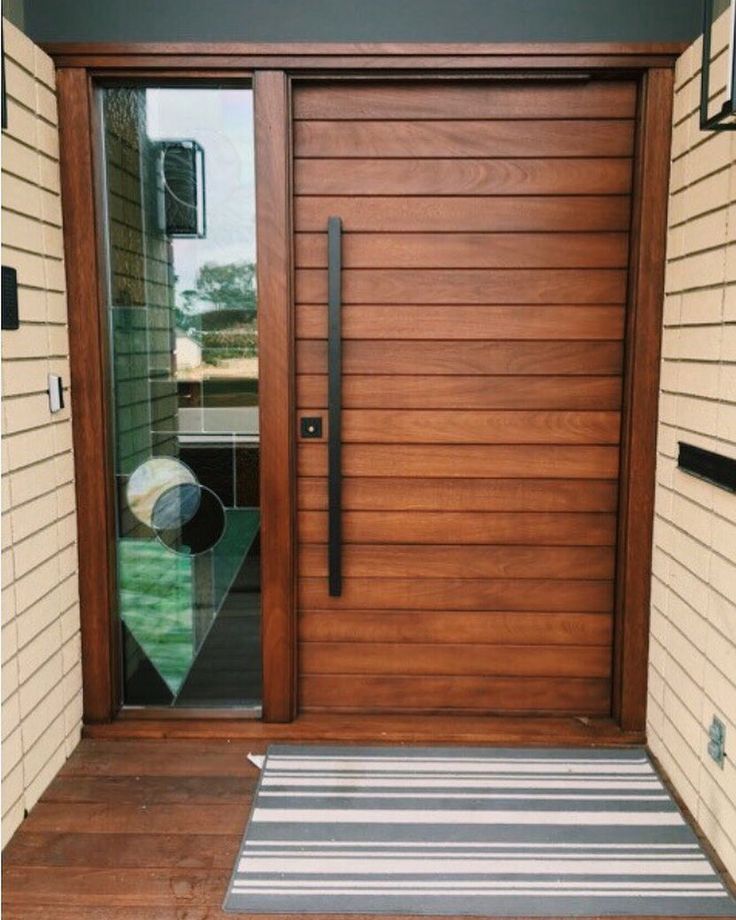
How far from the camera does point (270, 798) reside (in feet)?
8.50

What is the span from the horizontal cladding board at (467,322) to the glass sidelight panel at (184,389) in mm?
320

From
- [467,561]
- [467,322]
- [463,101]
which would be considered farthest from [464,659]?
[463,101]

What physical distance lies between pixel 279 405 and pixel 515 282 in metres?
0.90

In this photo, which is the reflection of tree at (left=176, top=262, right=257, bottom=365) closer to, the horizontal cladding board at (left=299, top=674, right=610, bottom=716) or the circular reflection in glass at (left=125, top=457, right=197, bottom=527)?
the circular reflection in glass at (left=125, top=457, right=197, bottom=527)

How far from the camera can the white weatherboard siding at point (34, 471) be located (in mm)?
2385

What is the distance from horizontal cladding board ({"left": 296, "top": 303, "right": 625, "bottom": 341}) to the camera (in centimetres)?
290

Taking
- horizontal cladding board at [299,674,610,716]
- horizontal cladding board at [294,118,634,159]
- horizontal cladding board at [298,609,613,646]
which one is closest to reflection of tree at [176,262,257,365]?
horizontal cladding board at [294,118,634,159]

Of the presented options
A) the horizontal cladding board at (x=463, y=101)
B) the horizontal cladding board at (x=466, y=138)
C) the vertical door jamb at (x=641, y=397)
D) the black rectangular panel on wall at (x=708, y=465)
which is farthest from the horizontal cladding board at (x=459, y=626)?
the horizontal cladding board at (x=463, y=101)

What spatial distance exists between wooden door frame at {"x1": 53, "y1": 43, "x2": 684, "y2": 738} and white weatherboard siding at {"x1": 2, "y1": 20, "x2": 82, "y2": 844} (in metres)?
0.07

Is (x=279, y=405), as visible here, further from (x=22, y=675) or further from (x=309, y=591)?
(x=22, y=675)

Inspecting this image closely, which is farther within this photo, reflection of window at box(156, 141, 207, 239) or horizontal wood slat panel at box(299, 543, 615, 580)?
horizontal wood slat panel at box(299, 543, 615, 580)

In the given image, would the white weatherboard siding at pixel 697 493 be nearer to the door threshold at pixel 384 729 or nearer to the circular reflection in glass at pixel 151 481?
the door threshold at pixel 384 729

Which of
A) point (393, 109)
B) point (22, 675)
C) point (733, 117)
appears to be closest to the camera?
point (733, 117)

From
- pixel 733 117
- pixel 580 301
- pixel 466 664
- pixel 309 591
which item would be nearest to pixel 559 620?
pixel 466 664
